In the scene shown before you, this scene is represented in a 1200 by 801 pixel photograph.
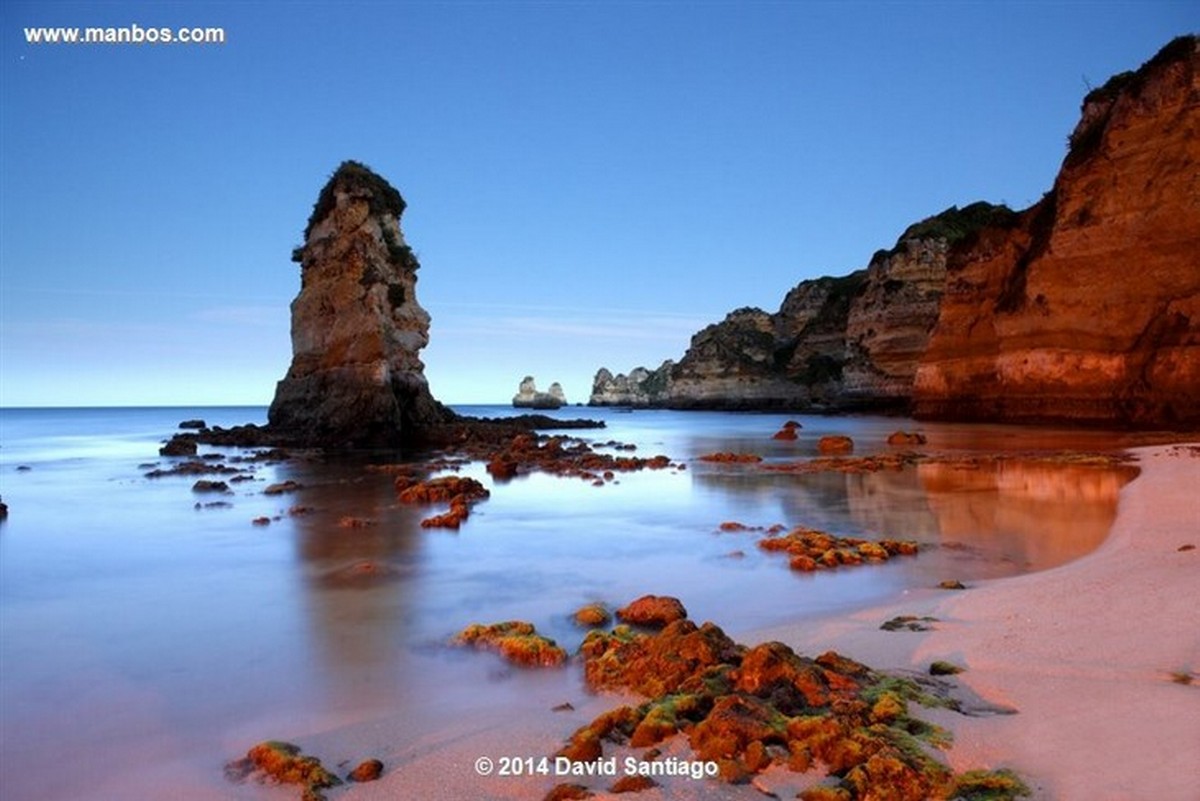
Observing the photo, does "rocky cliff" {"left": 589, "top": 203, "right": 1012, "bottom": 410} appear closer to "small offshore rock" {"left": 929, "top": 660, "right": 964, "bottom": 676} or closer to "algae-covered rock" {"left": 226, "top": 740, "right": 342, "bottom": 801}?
"small offshore rock" {"left": 929, "top": 660, "right": 964, "bottom": 676}

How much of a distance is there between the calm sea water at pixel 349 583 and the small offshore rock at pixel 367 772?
0.62 metres

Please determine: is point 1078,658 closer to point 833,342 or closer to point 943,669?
point 943,669

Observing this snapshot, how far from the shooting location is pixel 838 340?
8081 cm

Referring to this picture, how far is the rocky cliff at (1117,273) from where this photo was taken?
989 inches

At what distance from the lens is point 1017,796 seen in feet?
10.5

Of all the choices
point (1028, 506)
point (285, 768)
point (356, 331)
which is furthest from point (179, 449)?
point (285, 768)

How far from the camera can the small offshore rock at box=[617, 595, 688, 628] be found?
6.64 m

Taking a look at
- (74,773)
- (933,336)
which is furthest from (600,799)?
(933,336)

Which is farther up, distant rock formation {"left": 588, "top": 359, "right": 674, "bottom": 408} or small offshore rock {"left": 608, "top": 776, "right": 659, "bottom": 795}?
distant rock formation {"left": 588, "top": 359, "right": 674, "bottom": 408}

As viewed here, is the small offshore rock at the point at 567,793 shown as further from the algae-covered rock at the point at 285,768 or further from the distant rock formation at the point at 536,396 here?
the distant rock formation at the point at 536,396

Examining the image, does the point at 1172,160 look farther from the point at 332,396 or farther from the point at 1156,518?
the point at 332,396

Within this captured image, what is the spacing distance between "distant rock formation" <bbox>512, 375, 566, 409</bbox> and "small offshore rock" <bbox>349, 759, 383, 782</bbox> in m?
161

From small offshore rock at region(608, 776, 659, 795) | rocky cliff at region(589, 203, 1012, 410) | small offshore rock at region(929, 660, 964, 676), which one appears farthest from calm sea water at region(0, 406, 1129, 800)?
rocky cliff at region(589, 203, 1012, 410)

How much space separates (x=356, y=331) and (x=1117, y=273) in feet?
101
